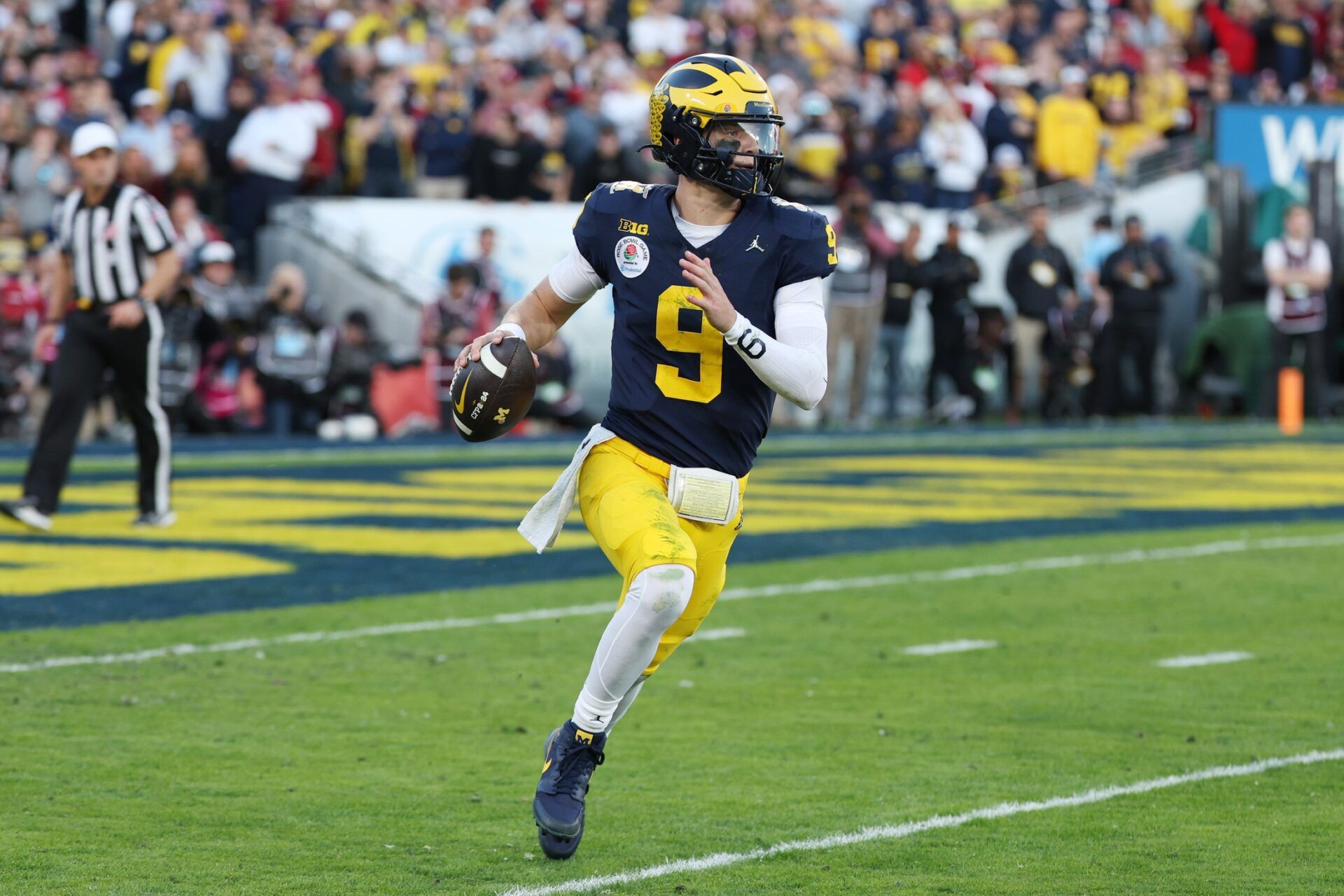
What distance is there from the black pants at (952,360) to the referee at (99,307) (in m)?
10.9

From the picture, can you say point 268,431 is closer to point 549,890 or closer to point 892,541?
point 892,541

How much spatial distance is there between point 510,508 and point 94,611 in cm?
426

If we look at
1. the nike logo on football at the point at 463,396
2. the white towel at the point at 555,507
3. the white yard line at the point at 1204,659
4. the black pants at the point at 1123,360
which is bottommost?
the black pants at the point at 1123,360

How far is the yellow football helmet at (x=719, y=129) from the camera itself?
5031mm

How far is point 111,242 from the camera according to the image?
34.1 ft

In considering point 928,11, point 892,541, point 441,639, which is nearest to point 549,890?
point 441,639

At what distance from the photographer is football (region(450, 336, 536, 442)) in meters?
5.11

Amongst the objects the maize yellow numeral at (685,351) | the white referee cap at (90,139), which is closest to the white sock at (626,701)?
the maize yellow numeral at (685,351)

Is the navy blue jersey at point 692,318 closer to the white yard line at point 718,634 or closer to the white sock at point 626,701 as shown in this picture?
the white sock at point 626,701

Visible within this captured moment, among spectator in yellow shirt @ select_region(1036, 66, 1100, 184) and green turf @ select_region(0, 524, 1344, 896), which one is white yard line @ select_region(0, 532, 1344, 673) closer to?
green turf @ select_region(0, 524, 1344, 896)

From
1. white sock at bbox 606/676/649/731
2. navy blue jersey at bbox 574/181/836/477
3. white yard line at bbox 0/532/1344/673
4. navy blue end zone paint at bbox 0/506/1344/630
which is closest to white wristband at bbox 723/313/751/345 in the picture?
navy blue jersey at bbox 574/181/836/477

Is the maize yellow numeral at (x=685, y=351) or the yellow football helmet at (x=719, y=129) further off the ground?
the yellow football helmet at (x=719, y=129)

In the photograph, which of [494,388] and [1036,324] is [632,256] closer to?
[494,388]

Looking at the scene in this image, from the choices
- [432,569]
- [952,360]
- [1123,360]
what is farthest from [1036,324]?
[432,569]
